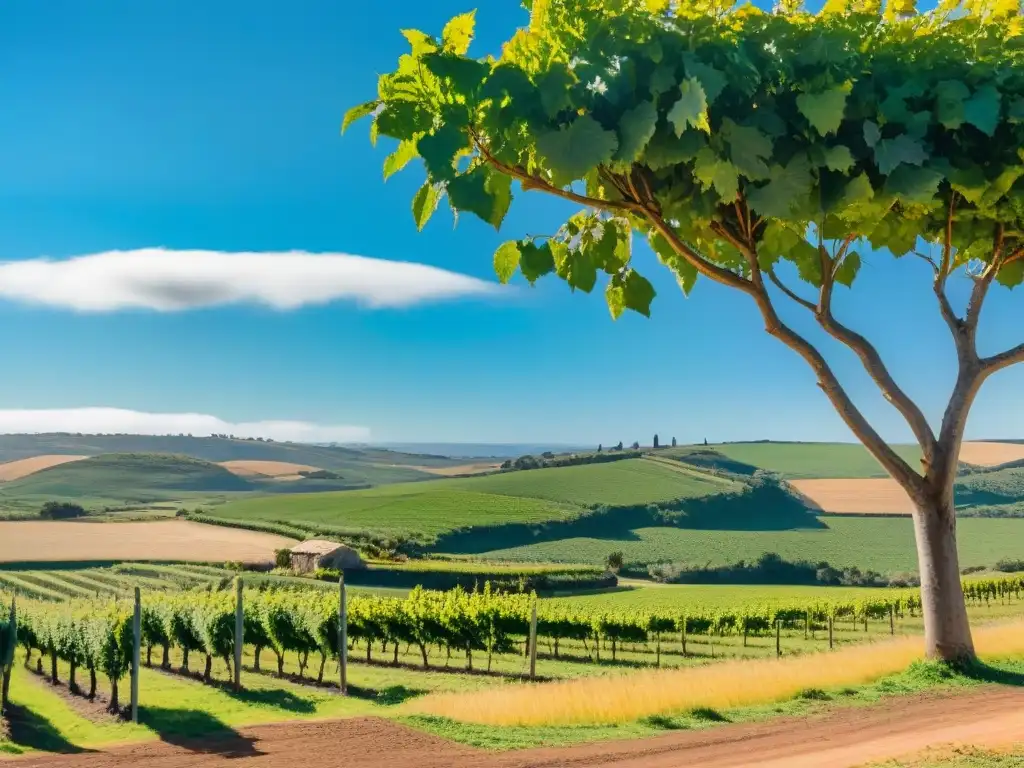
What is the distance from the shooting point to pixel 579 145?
7145 millimetres

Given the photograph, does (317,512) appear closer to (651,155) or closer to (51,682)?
(51,682)

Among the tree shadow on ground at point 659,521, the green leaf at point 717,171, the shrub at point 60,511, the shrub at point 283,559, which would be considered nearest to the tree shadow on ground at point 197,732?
the green leaf at point 717,171

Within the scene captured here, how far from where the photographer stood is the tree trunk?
11.8 meters

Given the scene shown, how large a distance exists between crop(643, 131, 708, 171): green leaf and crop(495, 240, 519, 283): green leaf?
67.7 inches

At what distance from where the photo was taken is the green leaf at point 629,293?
32.5ft

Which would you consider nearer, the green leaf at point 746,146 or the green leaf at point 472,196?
the green leaf at point 472,196

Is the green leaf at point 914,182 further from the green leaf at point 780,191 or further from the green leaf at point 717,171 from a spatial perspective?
the green leaf at point 717,171

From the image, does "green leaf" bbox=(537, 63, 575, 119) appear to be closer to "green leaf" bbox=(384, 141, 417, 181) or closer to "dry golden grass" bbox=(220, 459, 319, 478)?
"green leaf" bbox=(384, 141, 417, 181)

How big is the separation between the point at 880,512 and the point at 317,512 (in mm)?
76526

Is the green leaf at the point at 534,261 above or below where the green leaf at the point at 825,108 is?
below

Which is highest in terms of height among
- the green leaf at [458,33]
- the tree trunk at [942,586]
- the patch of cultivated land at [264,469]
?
the green leaf at [458,33]

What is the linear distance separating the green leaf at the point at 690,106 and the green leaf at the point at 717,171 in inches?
24.5

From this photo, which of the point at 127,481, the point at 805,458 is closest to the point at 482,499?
the point at 805,458

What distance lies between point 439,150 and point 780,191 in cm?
296
